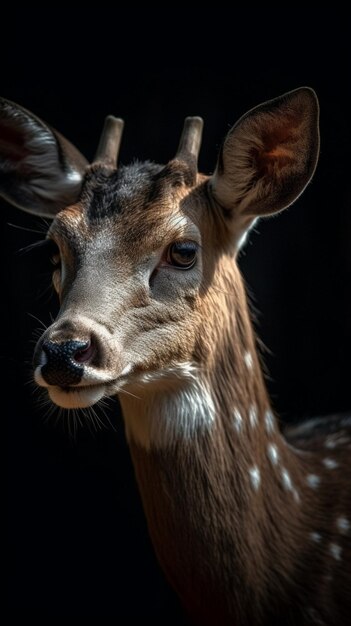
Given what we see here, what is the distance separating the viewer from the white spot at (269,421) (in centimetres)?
393

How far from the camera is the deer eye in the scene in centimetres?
360

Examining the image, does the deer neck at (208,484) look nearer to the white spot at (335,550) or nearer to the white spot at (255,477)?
the white spot at (255,477)

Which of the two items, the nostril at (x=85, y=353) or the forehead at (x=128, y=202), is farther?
the forehead at (x=128, y=202)

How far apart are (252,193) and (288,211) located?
2.62 m

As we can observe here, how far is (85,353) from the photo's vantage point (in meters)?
3.12

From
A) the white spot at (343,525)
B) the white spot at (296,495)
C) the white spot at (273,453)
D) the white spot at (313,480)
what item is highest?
the white spot at (273,453)

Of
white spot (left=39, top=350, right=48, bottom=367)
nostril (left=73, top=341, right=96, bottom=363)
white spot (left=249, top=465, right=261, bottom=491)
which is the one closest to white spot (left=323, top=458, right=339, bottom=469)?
white spot (left=249, top=465, right=261, bottom=491)

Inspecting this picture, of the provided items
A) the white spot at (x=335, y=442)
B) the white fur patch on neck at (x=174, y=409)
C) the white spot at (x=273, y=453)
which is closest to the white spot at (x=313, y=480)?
the white spot at (x=273, y=453)

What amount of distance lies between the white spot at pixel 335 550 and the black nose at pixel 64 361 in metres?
1.37

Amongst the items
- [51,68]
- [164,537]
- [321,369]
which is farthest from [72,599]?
[51,68]

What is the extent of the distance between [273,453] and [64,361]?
1.19 m

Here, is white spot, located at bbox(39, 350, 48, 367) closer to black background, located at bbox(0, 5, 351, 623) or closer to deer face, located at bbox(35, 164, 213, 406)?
deer face, located at bbox(35, 164, 213, 406)

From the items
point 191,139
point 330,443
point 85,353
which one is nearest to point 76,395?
point 85,353

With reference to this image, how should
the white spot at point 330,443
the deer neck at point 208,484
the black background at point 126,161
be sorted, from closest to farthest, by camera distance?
the deer neck at point 208,484 → the white spot at point 330,443 → the black background at point 126,161
